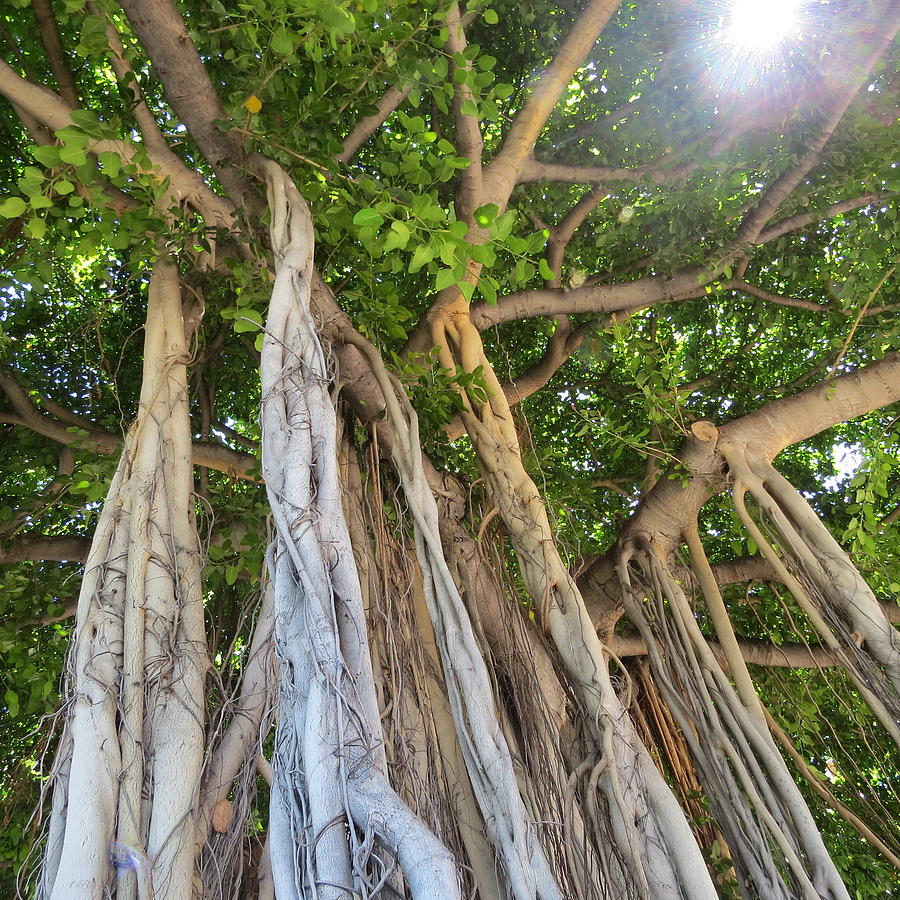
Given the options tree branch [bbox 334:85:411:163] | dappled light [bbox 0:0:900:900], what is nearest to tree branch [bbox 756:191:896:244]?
dappled light [bbox 0:0:900:900]

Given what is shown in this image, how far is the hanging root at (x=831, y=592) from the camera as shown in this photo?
1.75 m

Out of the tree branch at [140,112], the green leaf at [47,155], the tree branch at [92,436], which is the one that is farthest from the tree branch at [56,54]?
the tree branch at [92,436]

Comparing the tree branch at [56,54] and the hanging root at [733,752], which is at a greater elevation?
the tree branch at [56,54]

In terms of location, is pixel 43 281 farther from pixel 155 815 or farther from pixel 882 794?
pixel 882 794

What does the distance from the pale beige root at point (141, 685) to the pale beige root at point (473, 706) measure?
16.9 inches

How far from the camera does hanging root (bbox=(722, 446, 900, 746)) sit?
1.75m

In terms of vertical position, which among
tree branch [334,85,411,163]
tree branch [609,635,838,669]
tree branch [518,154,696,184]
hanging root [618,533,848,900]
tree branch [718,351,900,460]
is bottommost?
hanging root [618,533,848,900]

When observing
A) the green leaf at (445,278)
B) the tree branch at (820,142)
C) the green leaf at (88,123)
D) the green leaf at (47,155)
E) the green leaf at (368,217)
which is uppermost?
the tree branch at (820,142)

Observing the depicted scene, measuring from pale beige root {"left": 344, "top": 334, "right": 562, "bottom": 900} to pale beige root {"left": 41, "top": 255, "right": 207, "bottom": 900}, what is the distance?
1.41 feet

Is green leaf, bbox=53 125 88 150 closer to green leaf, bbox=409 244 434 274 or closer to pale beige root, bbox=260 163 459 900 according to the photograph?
pale beige root, bbox=260 163 459 900

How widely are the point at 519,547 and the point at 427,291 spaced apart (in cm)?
159

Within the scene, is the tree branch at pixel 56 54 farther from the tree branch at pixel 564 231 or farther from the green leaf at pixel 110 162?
the tree branch at pixel 564 231

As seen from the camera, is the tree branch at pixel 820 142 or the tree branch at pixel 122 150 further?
the tree branch at pixel 820 142

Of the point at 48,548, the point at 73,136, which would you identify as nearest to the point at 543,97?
the point at 73,136
